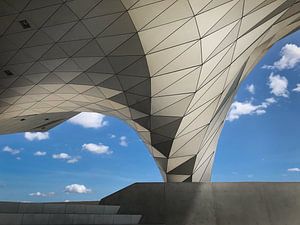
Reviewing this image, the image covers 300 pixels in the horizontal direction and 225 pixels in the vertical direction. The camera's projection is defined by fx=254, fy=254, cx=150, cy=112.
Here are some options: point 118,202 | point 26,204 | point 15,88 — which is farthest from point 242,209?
point 15,88

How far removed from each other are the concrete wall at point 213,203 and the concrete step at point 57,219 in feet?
16.3

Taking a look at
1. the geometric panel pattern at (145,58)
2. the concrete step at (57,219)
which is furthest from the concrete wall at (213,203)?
the geometric panel pattern at (145,58)

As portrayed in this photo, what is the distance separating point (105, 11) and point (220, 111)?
1675 cm

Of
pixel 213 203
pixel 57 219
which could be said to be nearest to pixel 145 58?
pixel 213 203

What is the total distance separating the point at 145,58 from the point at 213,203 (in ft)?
37.2

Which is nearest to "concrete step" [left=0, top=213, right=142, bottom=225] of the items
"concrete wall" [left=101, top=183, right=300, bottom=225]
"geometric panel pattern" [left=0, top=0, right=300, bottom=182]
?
"concrete wall" [left=101, top=183, right=300, bottom=225]

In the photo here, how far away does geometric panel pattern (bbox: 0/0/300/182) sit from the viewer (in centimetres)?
1540

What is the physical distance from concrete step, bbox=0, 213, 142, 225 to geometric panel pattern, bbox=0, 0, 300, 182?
11.1 meters

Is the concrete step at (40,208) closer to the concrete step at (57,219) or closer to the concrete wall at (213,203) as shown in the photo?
the concrete step at (57,219)

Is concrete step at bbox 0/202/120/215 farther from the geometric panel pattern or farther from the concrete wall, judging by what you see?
the geometric panel pattern

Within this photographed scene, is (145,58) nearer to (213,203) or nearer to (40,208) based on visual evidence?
(213,203)

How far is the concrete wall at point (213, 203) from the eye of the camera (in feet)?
56.6

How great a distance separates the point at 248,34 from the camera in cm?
1919

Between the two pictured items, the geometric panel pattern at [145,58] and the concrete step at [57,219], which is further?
the geometric panel pattern at [145,58]
